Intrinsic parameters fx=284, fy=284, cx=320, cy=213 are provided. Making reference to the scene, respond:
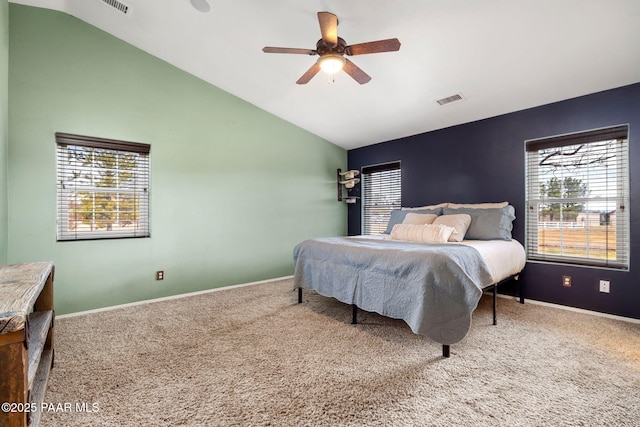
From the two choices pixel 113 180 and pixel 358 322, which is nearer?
pixel 358 322

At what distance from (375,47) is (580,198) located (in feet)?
9.08

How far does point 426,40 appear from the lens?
2492 millimetres

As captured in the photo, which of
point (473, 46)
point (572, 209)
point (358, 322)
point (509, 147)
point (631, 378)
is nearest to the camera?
point (631, 378)

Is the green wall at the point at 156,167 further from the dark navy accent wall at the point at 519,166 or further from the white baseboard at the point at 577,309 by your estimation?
the white baseboard at the point at 577,309

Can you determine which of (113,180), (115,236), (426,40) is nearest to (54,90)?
(113,180)

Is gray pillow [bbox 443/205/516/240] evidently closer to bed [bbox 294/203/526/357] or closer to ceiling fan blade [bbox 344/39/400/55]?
bed [bbox 294/203/526/357]

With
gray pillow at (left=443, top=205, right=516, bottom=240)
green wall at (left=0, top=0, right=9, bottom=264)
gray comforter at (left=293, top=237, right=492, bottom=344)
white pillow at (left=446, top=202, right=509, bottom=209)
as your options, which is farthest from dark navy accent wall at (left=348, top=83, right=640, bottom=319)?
green wall at (left=0, top=0, right=9, bottom=264)

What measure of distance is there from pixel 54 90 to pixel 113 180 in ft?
→ 3.21

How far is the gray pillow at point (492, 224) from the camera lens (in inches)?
125

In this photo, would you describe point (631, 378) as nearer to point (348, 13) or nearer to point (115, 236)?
point (348, 13)

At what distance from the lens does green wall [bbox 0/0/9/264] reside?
7.99 ft

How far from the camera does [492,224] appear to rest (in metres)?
3.21

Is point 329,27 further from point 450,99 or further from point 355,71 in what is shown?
point 450,99

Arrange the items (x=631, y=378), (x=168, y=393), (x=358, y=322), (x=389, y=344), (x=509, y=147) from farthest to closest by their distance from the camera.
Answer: (x=509, y=147) → (x=358, y=322) → (x=389, y=344) → (x=631, y=378) → (x=168, y=393)
